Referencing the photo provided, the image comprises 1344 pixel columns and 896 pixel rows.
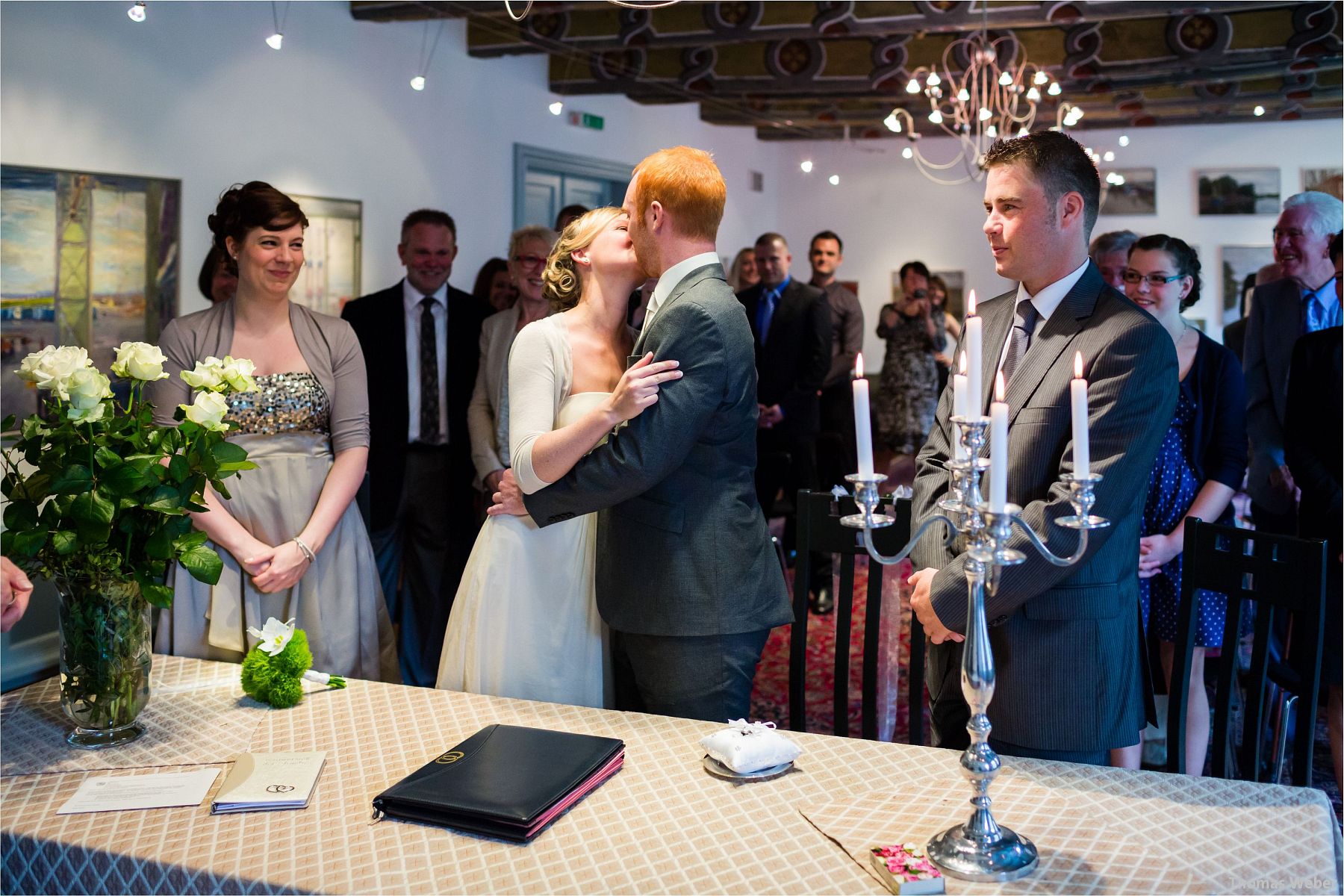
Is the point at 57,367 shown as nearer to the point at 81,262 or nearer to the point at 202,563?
the point at 202,563

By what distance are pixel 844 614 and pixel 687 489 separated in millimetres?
498

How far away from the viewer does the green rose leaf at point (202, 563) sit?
2.01 metres

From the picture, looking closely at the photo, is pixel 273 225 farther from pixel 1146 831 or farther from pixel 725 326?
pixel 1146 831

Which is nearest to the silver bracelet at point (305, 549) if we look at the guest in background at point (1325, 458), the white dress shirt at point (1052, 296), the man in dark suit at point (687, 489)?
the man in dark suit at point (687, 489)

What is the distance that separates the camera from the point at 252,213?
9.96 feet

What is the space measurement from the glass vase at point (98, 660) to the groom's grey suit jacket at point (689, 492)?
2.58ft

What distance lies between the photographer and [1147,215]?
12117 millimetres

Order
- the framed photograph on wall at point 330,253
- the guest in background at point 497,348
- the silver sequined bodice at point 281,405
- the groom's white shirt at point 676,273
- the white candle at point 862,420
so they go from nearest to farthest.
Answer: the white candle at point 862,420
the groom's white shirt at point 676,273
the silver sequined bodice at point 281,405
the guest in background at point 497,348
the framed photograph on wall at point 330,253

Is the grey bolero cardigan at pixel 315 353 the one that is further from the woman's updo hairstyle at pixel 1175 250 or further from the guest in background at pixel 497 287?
the woman's updo hairstyle at pixel 1175 250

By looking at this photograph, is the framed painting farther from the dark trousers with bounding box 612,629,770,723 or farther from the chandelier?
the chandelier

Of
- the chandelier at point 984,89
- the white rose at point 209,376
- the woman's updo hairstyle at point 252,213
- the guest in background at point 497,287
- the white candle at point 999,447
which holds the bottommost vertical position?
the white candle at point 999,447

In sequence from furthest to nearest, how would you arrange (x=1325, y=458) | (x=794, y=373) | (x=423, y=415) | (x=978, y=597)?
(x=794, y=373) → (x=423, y=415) → (x=1325, y=458) → (x=978, y=597)

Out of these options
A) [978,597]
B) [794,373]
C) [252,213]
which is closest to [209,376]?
[252,213]

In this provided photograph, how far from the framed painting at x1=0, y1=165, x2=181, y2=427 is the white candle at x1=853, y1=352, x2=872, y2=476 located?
12.9 ft
